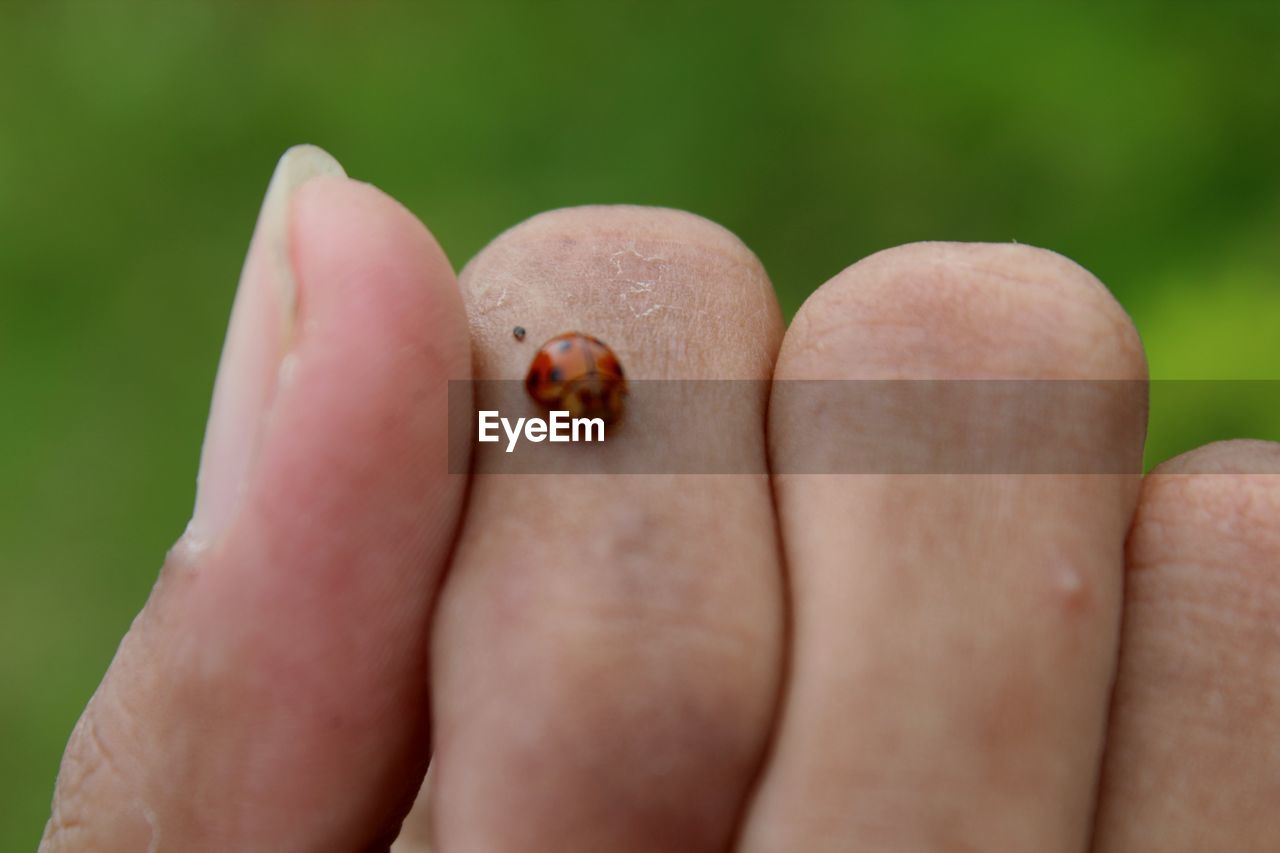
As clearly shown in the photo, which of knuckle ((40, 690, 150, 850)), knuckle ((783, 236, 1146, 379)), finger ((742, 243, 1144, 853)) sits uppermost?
knuckle ((783, 236, 1146, 379))

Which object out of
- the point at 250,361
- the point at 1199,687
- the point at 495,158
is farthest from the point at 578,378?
the point at 495,158

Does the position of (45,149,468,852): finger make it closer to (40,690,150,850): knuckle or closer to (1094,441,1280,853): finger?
(40,690,150,850): knuckle

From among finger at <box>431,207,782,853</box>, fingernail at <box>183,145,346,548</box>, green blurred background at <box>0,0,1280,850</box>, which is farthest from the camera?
green blurred background at <box>0,0,1280,850</box>

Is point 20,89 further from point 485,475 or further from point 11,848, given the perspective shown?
point 485,475

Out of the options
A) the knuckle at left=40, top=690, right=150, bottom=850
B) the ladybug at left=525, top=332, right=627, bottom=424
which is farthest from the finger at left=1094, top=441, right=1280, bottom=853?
the knuckle at left=40, top=690, right=150, bottom=850

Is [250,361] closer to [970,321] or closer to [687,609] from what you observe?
[687,609]

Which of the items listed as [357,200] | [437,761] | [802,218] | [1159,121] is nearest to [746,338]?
[357,200]
